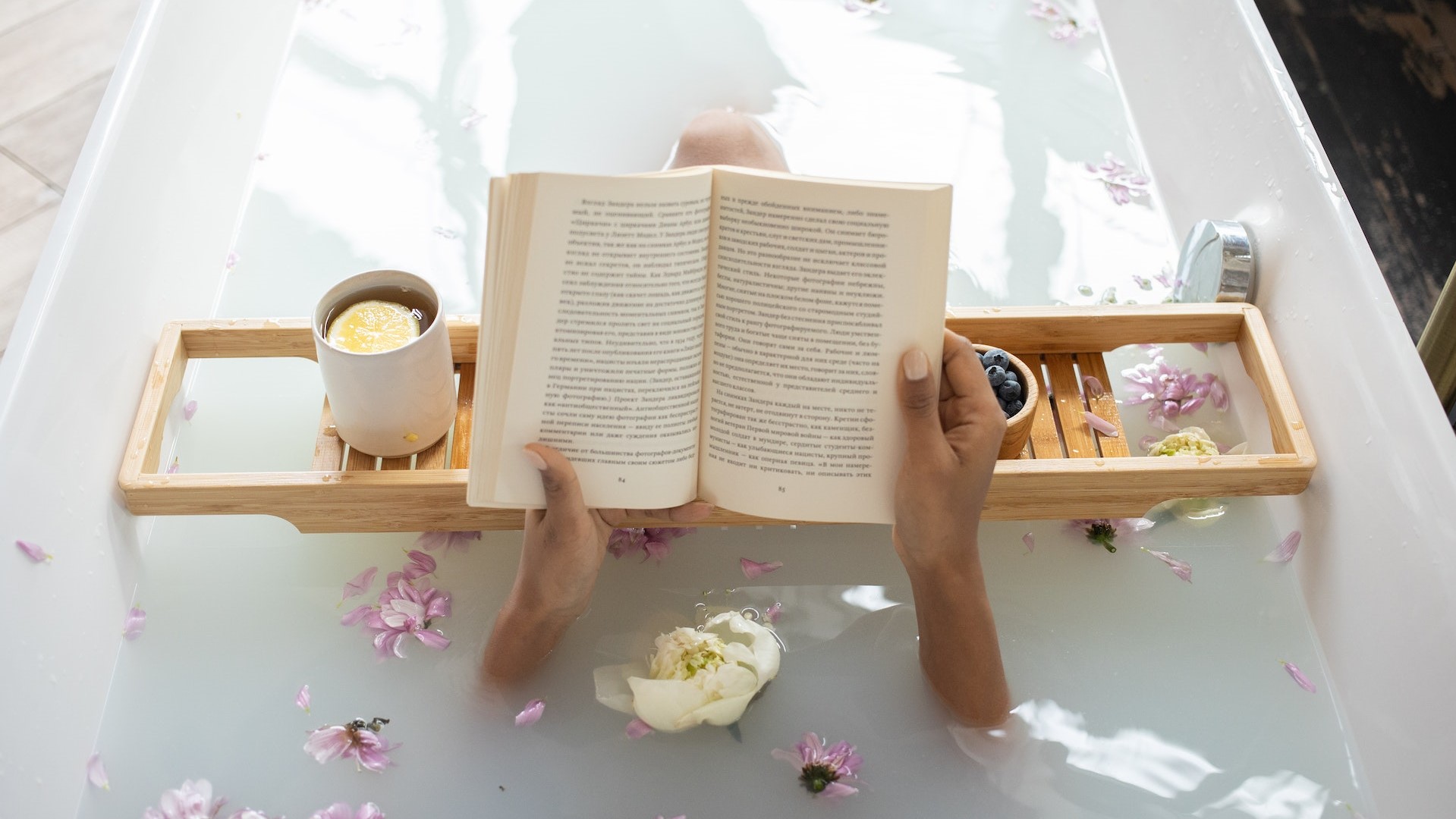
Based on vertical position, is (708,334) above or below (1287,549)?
above

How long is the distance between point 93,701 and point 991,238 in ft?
4.73

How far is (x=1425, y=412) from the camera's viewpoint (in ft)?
4.05

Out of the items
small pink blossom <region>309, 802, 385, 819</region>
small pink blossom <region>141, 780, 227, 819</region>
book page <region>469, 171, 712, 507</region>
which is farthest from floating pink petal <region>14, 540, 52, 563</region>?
book page <region>469, 171, 712, 507</region>

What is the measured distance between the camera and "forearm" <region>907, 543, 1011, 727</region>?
46.1 inches

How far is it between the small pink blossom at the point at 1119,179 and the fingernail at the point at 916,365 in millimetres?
1109

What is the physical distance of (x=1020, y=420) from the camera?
1320 mm

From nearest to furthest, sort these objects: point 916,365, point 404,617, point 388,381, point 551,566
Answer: point 916,365
point 551,566
point 388,381
point 404,617

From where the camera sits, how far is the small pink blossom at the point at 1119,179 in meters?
1.98

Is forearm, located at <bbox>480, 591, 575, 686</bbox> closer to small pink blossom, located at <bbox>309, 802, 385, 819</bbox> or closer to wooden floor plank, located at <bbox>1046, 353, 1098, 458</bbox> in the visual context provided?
small pink blossom, located at <bbox>309, 802, 385, 819</bbox>

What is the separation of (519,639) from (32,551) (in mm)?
508

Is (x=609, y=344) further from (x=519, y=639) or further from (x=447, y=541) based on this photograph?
(x=447, y=541)

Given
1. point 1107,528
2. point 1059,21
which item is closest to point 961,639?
point 1107,528

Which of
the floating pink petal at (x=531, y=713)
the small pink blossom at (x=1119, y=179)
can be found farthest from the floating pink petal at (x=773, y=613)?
the small pink blossom at (x=1119, y=179)

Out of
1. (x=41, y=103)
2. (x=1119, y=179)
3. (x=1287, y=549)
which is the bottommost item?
(x=1287, y=549)
